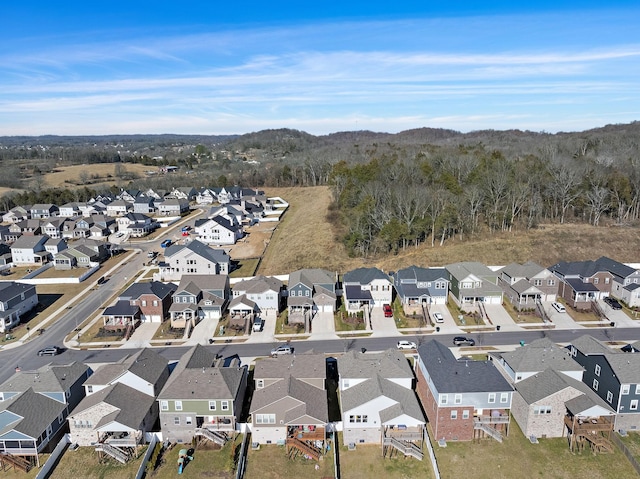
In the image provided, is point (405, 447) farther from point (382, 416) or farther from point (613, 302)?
point (613, 302)

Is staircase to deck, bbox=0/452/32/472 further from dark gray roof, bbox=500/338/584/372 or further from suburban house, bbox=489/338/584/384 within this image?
dark gray roof, bbox=500/338/584/372

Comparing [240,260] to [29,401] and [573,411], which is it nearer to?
[29,401]

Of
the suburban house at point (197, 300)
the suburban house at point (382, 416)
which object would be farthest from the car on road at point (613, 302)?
the suburban house at point (197, 300)

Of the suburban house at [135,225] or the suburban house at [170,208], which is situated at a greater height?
the suburban house at [170,208]

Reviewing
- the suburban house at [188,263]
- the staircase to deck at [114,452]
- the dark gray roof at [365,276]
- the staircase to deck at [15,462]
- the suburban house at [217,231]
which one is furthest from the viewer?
the suburban house at [217,231]

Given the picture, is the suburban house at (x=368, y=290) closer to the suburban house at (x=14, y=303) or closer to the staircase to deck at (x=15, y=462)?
the staircase to deck at (x=15, y=462)

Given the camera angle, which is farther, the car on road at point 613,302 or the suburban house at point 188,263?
the suburban house at point 188,263

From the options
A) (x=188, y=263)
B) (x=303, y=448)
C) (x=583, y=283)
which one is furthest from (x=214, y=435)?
(x=583, y=283)

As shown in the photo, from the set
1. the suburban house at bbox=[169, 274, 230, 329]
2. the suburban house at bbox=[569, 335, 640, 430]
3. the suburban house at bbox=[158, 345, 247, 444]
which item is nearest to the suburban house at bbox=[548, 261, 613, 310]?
the suburban house at bbox=[569, 335, 640, 430]
